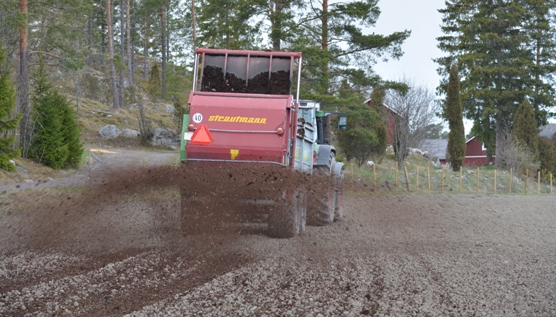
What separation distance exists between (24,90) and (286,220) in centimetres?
1513

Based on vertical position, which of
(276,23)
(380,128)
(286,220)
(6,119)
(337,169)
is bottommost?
(286,220)

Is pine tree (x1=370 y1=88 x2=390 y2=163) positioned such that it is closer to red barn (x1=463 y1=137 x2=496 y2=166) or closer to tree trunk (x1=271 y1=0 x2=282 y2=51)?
tree trunk (x1=271 y1=0 x2=282 y2=51)

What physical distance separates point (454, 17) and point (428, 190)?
1100 inches

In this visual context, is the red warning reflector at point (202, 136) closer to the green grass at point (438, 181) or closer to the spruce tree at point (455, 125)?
the green grass at point (438, 181)

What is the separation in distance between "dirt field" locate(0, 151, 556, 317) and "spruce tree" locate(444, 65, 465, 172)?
25515mm

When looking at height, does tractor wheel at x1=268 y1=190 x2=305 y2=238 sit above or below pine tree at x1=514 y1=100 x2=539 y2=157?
below

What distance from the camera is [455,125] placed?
1464 inches

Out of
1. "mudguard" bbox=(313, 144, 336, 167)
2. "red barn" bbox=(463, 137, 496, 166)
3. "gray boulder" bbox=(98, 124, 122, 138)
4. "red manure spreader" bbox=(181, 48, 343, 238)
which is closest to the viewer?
"red manure spreader" bbox=(181, 48, 343, 238)

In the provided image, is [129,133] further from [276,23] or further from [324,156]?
[324,156]

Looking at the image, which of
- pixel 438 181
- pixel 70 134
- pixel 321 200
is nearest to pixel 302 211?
pixel 321 200

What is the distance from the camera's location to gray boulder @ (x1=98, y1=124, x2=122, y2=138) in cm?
3194

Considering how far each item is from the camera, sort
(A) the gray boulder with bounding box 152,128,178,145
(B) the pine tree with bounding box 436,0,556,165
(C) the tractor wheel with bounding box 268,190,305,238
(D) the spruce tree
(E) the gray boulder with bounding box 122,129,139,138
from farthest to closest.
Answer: (B) the pine tree with bounding box 436,0,556,165 < (D) the spruce tree < (E) the gray boulder with bounding box 122,129,139,138 < (A) the gray boulder with bounding box 152,128,178,145 < (C) the tractor wheel with bounding box 268,190,305,238

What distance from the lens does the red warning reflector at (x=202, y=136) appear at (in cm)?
827

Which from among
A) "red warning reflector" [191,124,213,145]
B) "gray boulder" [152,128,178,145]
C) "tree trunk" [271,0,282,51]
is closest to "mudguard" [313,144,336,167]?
"red warning reflector" [191,124,213,145]
